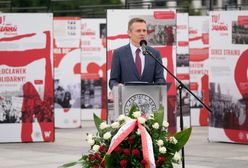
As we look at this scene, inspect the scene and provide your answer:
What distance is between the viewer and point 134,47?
11.3 m

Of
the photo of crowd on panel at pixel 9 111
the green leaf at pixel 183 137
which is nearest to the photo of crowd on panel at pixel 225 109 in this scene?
the photo of crowd on panel at pixel 9 111

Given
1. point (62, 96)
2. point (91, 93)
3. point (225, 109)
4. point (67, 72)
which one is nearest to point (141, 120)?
point (225, 109)

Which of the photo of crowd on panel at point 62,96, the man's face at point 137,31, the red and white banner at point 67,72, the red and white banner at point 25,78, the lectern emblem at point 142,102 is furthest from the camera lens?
the photo of crowd on panel at point 62,96

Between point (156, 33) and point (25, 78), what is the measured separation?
2772 mm

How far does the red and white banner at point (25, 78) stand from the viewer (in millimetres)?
17578

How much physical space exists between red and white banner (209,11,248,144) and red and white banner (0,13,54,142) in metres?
3.28

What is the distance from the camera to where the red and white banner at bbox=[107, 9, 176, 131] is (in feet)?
56.6

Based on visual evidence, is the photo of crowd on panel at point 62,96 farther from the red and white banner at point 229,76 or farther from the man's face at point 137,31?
the man's face at point 137,31

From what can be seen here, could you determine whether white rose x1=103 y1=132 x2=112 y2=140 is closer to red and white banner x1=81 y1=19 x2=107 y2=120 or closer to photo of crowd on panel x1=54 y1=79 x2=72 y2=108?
photo of crowd on panel x1=54 y1=79 x2=72 y2=108

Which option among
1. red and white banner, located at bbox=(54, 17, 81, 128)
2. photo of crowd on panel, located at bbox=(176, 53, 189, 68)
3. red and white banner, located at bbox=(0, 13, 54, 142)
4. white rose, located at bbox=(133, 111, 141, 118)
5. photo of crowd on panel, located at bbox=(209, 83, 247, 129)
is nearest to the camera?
white rose, located at bbox=(133, 111, 141, 118)

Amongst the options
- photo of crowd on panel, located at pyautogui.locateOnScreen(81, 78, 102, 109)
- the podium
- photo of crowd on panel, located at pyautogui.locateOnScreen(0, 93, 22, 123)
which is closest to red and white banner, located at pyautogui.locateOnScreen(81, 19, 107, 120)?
photo of crowd on panel, located at pyautogui.locateOnScreen(81, 78, 102, 109)

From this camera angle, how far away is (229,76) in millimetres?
17406

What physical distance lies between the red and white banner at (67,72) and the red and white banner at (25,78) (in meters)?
4.74

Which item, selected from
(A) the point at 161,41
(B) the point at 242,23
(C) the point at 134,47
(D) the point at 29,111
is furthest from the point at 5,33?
(C) the point at 134,47
